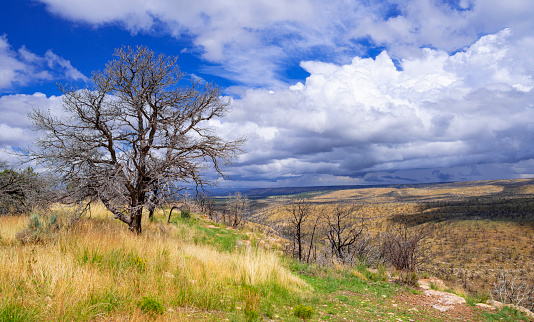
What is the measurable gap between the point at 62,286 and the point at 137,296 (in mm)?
1173

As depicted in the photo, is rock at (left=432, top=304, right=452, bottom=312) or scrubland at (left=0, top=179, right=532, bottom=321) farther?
rock at (left=432, top=304, right=452, bottom=312)

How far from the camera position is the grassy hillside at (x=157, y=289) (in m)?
4.02

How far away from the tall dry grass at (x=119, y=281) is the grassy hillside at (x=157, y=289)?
18mm

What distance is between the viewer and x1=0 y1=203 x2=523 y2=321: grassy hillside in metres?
4.02

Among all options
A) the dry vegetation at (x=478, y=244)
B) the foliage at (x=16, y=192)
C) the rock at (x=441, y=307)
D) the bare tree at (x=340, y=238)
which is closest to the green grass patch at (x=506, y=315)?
the rock at (x=441, y=307)

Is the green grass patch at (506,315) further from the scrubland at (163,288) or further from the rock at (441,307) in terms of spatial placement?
the rock at (441,307)

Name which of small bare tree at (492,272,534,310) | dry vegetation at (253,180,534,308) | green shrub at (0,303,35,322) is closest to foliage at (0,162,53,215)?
green shrub at (0,303,35,322)

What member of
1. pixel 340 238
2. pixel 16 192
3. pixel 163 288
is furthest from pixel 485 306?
pixel 16 192

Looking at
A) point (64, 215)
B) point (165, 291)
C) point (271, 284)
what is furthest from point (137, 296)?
point (64, 215)

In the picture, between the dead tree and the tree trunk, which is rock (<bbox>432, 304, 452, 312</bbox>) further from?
the tree trunk

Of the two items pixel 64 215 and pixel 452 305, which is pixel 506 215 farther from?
pixel 64 215

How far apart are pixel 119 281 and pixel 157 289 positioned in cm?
76

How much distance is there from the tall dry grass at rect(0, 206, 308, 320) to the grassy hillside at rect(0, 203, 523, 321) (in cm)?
2

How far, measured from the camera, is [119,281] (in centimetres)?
525
